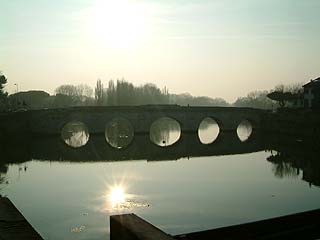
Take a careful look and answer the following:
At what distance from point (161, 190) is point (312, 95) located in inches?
1179

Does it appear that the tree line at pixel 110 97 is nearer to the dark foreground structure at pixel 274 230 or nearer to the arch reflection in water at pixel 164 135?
the arch reflection in water at pixel 164 135

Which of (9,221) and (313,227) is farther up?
(9,221)

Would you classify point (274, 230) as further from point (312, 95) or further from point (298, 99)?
point (298, 99)

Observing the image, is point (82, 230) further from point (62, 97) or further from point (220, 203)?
point (62, 97)

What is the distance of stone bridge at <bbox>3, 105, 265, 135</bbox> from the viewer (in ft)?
130

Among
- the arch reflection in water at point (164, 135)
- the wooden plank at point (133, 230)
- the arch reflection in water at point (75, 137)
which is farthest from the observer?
the arch reflection in water at point (164, 135)

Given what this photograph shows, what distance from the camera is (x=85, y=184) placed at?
1938 cm

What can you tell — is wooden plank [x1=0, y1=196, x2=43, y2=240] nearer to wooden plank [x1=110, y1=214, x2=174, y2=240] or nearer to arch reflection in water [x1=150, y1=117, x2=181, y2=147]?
wooden plank [x1=110, y1=214, x2=174, y2=240]

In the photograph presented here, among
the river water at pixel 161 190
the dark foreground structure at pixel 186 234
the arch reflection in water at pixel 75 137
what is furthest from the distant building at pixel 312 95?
the dark foreground structure at pixel 186 234

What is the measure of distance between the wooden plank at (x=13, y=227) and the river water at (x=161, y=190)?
8081mm

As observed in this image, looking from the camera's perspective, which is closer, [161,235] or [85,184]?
[161,235]

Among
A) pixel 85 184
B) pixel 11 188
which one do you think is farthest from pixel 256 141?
pixel 11 188

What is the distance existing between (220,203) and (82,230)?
499 centimetres

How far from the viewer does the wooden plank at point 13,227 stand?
2.82 m
